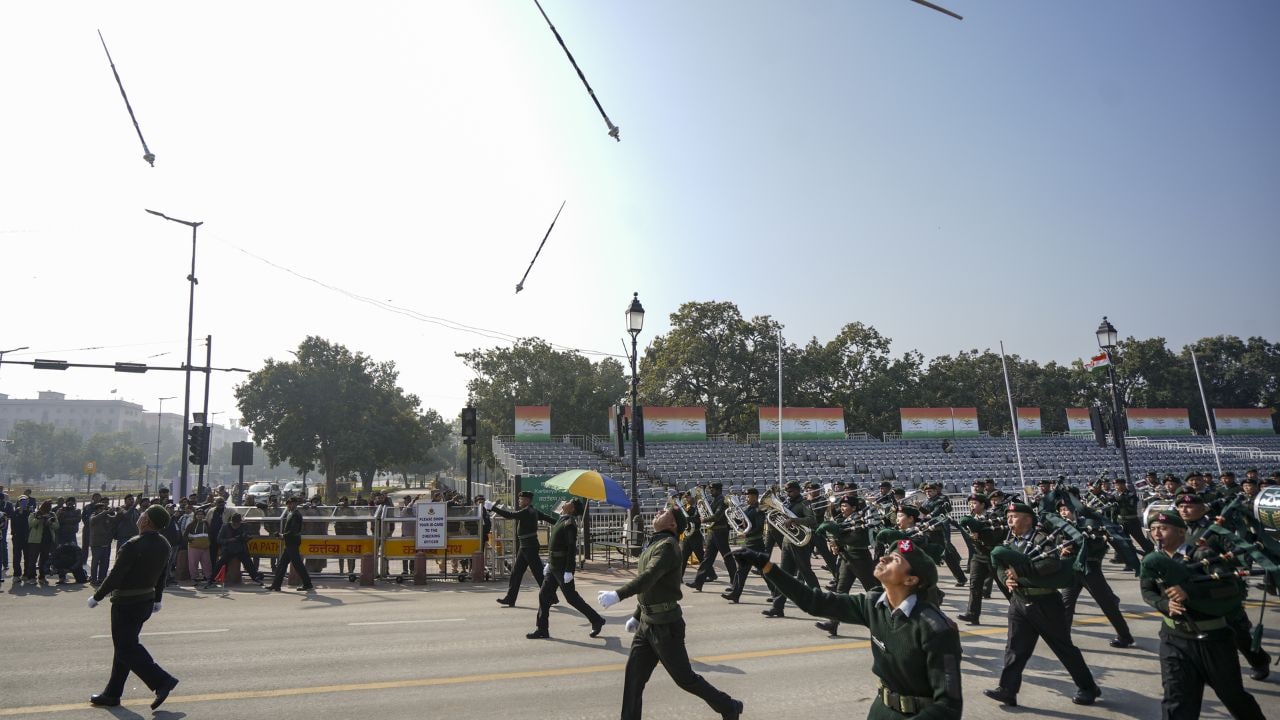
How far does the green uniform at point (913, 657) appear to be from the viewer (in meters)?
3.35

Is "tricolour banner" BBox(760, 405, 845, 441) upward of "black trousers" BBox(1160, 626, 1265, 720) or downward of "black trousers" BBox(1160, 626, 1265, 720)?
upward

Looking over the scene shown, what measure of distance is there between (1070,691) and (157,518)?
9496 millimetres

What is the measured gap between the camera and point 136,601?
6.95 meters

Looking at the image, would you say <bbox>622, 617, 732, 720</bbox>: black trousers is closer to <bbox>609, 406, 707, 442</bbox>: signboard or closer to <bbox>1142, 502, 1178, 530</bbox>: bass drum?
<bbox>1142, 502, 1178, 530</bbox>: bass drum

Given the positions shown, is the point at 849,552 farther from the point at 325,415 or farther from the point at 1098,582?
the point at 325,415

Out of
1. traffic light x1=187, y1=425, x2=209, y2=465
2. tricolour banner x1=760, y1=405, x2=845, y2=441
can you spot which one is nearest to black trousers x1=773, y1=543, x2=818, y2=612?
traffic light x1=187, y1=425, x2=209, y2=465

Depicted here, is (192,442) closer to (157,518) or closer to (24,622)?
(24,622)

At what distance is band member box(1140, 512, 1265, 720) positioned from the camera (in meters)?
5.02

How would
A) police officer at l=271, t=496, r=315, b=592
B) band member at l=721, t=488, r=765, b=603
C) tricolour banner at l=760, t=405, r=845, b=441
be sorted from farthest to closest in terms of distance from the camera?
tricolour banner at l=760, t=405, r=845, b=441
police officer at l=271, t=496, r=315, b=592
band member at l=721, t=488, r=765, b=603

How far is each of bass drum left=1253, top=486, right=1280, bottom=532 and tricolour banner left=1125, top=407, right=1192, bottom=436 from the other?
130ft

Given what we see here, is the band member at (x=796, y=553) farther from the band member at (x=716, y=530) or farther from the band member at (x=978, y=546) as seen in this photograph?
the band member at (x=978, y=546)

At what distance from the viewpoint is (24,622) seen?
10.7 meters

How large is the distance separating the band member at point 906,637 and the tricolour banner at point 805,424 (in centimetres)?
3669

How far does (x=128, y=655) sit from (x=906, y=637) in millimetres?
7114
